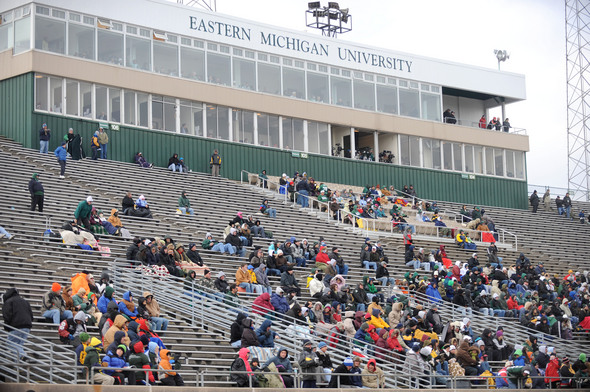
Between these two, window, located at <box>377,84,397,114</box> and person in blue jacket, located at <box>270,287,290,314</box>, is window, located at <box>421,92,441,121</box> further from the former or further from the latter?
person in blue jacket, located at <box>270,287,290,314</box>

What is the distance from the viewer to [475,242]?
39.8 m

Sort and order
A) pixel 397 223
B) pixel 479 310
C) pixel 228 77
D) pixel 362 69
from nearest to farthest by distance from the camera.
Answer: pixel 479 310
pixel 397 223
pixel 228 77
pixel 362 69

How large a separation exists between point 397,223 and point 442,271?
6401 millimetres

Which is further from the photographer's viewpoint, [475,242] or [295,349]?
[475,242]

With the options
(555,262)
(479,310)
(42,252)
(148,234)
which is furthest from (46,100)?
(555,262)

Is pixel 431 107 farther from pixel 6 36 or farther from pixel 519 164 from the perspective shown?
pixel 6 36

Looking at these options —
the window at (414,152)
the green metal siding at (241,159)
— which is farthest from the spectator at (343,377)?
the window at (414,152)

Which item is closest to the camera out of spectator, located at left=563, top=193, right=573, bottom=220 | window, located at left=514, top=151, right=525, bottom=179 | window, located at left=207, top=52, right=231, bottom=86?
window, located at left=207, top=52, right=231, bottom=86

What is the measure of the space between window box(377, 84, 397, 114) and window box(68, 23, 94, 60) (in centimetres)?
1346

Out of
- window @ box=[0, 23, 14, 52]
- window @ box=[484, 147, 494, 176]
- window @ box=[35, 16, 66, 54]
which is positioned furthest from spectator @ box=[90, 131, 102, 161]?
window @ box=[484, 147, 494, 176]

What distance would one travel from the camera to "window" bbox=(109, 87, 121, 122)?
1452 inches

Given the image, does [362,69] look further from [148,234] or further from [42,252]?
[42,252]

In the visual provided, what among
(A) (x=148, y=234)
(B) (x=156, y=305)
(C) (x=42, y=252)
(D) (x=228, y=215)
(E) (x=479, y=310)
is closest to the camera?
(B) (x=156, y=305)

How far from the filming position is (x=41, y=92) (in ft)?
115
